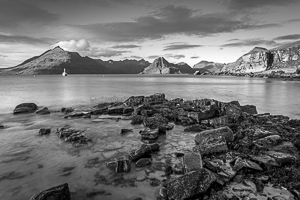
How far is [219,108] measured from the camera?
2241 cm

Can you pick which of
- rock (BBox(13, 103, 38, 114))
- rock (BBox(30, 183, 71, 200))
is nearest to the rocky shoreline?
rock (BBox(30, 183, 71, 200))

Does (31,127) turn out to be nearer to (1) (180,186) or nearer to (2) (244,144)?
(1) (180,186)

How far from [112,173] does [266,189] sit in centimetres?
737

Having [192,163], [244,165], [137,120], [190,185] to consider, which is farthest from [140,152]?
[137,120]

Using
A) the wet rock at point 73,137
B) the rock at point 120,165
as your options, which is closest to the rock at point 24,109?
the wet rock at point 73,137

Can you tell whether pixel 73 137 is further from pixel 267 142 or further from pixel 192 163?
pixel 267 142

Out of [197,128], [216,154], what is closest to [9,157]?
[216,154]

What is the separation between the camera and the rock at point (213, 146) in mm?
11719

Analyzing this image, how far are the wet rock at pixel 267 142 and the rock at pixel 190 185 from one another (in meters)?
5.83

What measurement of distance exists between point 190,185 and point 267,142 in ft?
25.0

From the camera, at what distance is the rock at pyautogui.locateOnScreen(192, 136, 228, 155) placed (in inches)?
461

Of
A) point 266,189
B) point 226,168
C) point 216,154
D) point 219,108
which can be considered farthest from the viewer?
point 219,108

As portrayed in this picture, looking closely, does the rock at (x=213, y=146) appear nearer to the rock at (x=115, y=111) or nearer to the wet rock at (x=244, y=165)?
the wet rock at (x=244, y=165)

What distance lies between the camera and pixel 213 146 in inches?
468
